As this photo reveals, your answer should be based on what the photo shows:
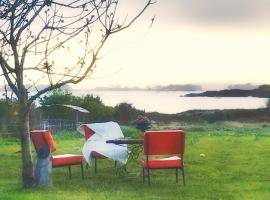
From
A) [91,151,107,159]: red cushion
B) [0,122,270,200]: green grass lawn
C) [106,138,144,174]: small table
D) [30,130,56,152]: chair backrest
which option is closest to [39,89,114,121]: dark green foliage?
[0,122,270,200]: green grass lawn

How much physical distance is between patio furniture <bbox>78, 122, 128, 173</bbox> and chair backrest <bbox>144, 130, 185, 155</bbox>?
206cm

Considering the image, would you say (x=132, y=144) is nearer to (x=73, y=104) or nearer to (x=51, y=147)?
(x=51, y=147)

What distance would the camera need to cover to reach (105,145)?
1405 cm

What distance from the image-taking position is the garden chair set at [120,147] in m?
11.5

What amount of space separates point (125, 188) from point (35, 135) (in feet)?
7.27

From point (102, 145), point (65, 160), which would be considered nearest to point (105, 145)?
point (102, 145)

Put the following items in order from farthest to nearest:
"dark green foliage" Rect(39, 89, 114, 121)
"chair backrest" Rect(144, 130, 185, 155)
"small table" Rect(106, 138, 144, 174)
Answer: "dark green foliage" Rect(39, 89, 114, 121), "small table" Rect(106, 138, 144, 174), "chair backrest" Rect(144, 130, 185, 155)

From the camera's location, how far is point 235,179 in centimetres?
1226

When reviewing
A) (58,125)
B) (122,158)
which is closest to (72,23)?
(122,158)

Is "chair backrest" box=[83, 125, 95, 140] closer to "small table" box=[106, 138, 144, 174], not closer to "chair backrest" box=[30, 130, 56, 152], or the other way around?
"small table" box=[106, 138, 144, 174]

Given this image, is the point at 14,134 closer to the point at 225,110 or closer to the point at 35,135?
the point at 35,135

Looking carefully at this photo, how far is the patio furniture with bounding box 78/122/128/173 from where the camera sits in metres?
13.5

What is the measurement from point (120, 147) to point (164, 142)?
2.94 m

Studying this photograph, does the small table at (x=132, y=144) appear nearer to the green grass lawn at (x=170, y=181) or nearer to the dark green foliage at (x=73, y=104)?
the green grass lawn at (x=170, y=181)
